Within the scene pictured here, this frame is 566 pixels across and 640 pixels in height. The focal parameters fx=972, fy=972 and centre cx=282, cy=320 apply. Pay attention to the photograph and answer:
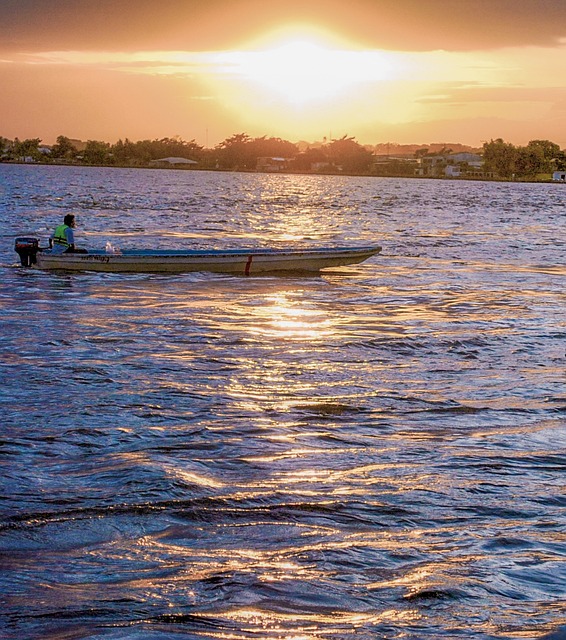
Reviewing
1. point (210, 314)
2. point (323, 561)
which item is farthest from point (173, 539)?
point (210, 314)

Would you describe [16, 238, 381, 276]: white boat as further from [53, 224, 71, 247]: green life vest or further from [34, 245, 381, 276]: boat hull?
[53, 224, 71, 247]: green life vest

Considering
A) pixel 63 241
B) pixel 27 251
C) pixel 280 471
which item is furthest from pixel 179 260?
pixel 280 471

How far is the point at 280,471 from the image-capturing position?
9.99 metres

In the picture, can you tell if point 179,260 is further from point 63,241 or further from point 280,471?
point 280,471

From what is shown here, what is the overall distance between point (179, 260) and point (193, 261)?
16.0 inches

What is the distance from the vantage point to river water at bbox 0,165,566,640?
22.7 ft

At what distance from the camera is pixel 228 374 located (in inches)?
585

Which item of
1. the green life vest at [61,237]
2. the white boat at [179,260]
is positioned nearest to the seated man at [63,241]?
the green life vest at [61,237]

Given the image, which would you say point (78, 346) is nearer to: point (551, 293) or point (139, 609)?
point (139, 609)

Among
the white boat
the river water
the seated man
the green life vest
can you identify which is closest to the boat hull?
the white boat

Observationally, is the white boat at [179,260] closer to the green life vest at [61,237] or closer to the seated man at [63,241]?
the seated man at [63,241]

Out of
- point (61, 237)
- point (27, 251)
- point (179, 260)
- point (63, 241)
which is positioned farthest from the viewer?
point (179, 260)

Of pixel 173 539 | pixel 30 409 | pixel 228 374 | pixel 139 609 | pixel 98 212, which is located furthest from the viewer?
pixel 98 212

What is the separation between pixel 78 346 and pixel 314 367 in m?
4.57
